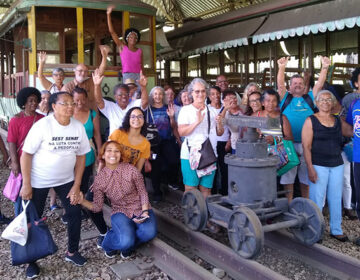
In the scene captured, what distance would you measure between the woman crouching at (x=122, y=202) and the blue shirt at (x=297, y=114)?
6.23 ft

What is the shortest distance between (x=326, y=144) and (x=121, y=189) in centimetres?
209

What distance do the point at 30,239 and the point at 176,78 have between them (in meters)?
10.2

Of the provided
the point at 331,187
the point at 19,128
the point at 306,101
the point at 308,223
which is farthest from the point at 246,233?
the point at 19,128

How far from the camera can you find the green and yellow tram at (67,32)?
7.54 m

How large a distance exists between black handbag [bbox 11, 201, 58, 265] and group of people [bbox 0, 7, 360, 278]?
133 millimetres

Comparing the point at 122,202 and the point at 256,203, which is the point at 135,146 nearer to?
the point at 122,202

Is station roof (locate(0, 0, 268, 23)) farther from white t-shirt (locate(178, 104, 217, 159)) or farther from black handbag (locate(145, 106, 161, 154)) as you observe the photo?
white t-shirt (locate(178, 104, 217, 159))

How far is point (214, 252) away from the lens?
3850 mm

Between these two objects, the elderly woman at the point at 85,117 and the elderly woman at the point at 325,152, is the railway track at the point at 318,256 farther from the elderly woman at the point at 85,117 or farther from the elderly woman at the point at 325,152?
the elderly woman at the point at 85,117

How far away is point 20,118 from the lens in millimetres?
3936

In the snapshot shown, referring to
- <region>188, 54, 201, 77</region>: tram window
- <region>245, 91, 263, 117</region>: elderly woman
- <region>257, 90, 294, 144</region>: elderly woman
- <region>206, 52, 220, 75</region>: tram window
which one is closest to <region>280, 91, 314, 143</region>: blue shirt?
<region>257, 90, 294, 144</region>: elderly woman

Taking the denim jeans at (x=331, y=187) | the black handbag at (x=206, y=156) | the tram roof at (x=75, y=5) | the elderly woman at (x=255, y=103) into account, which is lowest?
the denim jeans at (x=331, y=187)

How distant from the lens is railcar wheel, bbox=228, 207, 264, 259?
340cm

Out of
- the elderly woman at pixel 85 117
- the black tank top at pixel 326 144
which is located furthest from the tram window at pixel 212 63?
the black tank top at pixel 326 144
